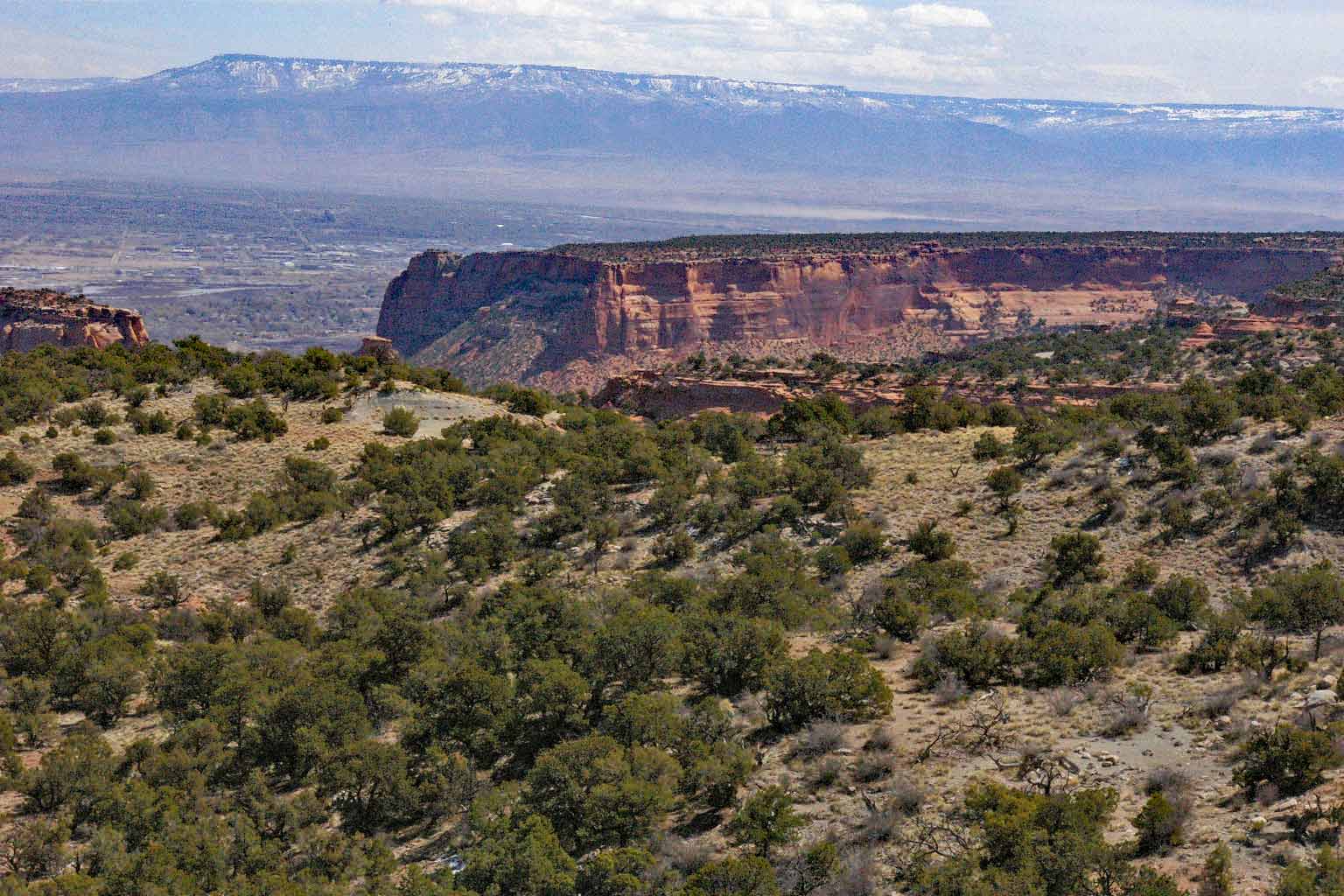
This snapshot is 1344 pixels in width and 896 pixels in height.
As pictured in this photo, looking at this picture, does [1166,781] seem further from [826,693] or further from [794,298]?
[794,298]

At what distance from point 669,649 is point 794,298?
248 feet

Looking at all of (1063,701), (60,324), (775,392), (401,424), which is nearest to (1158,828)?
(1063,701)

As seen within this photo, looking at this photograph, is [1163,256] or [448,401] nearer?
[448,401]

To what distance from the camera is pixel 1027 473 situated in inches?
1105

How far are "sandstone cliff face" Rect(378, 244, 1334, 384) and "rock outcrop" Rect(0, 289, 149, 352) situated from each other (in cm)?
3147

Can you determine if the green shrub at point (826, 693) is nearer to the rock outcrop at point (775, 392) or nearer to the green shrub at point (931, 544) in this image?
the green shrub at point (931, 544)

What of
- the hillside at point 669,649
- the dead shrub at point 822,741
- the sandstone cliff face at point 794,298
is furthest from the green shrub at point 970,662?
the sandstone cliff face at point 794,298

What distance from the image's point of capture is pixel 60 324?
53500 millimetres

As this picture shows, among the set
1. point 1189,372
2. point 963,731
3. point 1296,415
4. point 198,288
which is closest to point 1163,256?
point 1189,372

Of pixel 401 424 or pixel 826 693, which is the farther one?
pixel 401 424

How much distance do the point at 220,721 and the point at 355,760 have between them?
3.63 m

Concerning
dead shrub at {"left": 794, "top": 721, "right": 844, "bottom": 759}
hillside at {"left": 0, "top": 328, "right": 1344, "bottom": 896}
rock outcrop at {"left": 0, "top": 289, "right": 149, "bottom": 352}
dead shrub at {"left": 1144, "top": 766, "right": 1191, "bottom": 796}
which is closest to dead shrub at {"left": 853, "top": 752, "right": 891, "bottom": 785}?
hillside at {"left": 0, "top": 328, "right": 1344, "bottom": 896}

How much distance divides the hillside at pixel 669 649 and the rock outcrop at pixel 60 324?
1842cm

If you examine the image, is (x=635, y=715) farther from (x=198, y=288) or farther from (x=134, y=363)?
(x=198, y=288)
